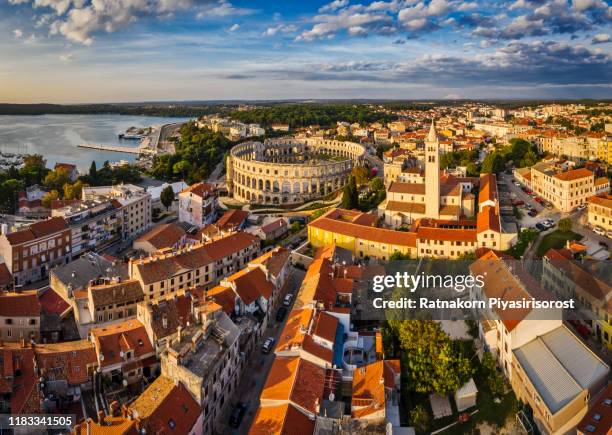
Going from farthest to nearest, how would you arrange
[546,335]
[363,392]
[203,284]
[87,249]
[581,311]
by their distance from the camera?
[87,249] → [203,284] → [581,311] → [546,335] → [363,392]

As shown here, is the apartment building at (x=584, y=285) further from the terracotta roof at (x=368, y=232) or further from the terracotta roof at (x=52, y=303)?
the terracotta roof at (x=52, y=303)

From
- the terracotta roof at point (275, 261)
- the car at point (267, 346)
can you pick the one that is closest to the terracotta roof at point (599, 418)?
the car at point (267, 346)

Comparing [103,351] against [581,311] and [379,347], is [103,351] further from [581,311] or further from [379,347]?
[581,311]

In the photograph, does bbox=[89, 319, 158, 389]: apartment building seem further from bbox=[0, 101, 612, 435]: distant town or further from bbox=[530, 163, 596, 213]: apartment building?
bbox=[530, 163, 596, 213]: apartment building

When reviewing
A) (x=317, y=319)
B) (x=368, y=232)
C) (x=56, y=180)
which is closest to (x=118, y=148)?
(x=56, y=180)

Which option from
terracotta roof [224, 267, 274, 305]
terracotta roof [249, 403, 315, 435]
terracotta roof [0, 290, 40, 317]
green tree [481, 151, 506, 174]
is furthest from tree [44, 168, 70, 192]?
terracotta roof [249, 403, 315, 435]

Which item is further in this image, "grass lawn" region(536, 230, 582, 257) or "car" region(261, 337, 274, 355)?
"grass lawn" region(536, 230, 582, 257)

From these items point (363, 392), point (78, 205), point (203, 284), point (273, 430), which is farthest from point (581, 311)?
point (78, 205)
